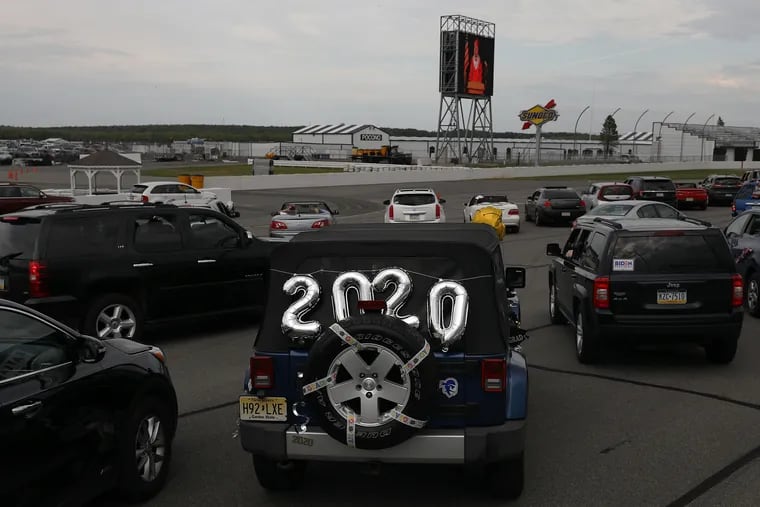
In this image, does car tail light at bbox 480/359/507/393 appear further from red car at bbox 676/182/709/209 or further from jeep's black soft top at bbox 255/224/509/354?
red car at bbox 676/182/709/209

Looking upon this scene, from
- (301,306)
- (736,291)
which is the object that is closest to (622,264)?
(736,291)

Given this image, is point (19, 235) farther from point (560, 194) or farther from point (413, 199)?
point (560, 194)

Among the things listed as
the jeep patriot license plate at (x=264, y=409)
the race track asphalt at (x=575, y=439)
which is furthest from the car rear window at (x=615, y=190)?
the jeep patriot license plate at (x=264, y=409)

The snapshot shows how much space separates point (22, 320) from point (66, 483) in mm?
987

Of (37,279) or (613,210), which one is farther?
(613,210)

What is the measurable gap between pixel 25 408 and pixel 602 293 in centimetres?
640

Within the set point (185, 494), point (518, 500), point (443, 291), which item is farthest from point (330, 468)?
point (443, 291)

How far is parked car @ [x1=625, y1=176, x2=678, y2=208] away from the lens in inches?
1335

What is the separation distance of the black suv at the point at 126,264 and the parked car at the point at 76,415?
165 inches

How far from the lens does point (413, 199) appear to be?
25.4m

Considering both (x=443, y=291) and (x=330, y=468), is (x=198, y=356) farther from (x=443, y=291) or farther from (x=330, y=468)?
(x=443, y=291)

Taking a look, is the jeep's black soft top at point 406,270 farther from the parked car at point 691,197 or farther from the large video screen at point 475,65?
the large video screen at point 475,65

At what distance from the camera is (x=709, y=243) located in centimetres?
894

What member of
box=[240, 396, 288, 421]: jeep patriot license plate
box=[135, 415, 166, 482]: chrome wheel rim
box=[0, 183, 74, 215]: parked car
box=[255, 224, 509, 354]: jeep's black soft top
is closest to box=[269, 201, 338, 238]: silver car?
box=[0, 183, 74, 215]: parked car
